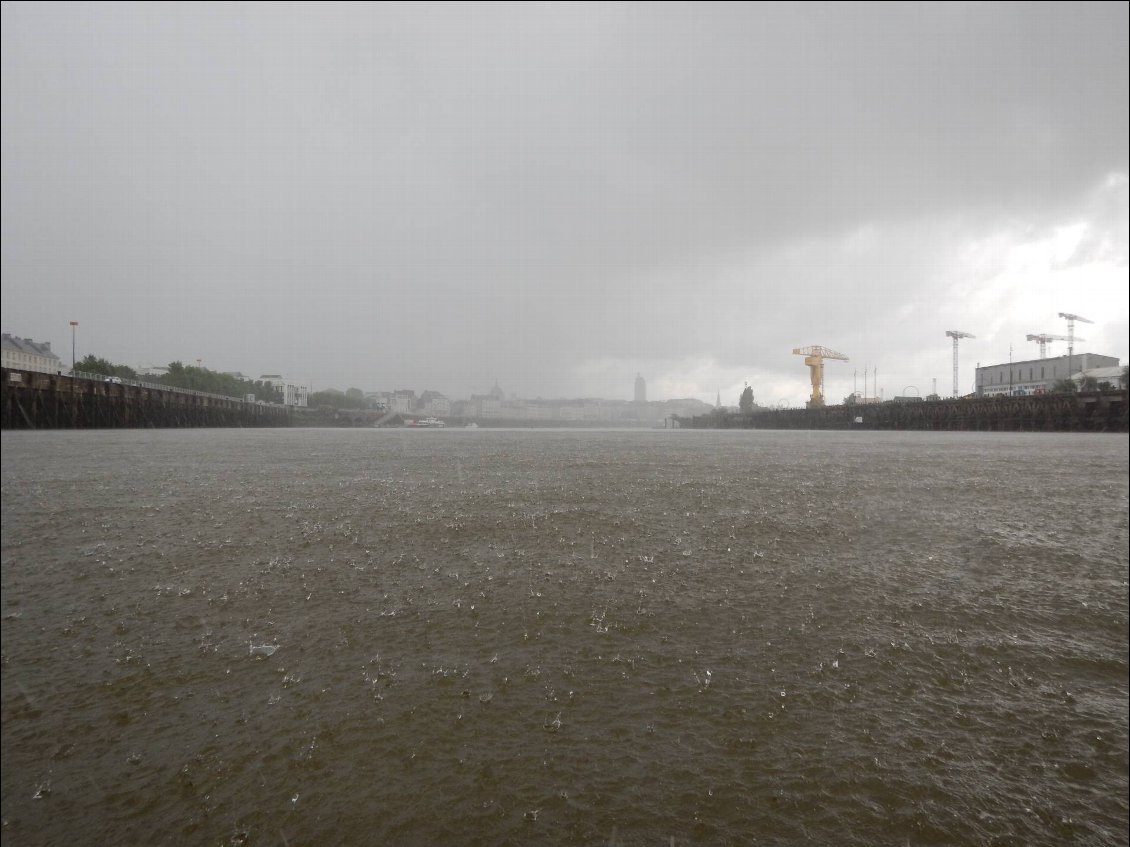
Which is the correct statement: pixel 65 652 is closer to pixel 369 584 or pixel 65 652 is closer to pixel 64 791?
pixel 64 791

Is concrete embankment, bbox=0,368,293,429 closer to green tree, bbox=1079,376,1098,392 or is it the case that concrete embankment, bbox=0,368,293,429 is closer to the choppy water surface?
the choppy water surface

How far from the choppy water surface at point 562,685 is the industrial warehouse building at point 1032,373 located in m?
85.3

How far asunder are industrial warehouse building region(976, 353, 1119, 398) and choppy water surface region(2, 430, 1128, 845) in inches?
3358

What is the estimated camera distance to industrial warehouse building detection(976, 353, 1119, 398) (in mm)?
76125

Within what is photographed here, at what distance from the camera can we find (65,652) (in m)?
3.57

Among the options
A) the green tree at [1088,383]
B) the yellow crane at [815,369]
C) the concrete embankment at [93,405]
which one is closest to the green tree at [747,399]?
the yellow crane at [815,369]

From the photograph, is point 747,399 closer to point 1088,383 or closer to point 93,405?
point 1088,383

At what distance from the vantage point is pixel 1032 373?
271ft

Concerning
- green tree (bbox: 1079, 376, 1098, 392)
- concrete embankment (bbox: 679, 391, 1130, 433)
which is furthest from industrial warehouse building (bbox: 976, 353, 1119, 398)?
concrete embankment (bbox: 679, 391, 1130, 433)

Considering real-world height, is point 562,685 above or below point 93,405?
below

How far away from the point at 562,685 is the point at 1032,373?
10917cm

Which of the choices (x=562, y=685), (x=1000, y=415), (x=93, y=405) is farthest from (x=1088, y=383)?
(x=93, y=405)

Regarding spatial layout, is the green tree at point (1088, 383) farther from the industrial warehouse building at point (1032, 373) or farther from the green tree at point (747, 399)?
the green tree at point (747, 399)

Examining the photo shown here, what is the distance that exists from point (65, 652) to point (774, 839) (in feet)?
14.8
